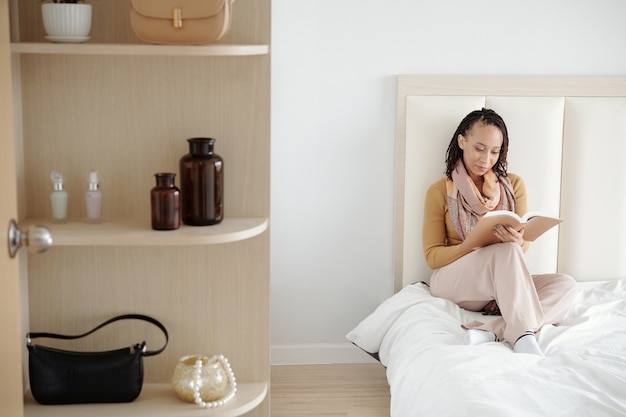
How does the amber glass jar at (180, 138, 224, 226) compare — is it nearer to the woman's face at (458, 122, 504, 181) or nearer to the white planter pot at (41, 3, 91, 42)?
the white planter pot at (41, 3, 91, 42)

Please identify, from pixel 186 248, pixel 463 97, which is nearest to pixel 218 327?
pixel 186 248

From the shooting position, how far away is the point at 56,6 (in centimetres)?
180

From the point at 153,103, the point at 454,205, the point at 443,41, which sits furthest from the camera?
the point at 443,41

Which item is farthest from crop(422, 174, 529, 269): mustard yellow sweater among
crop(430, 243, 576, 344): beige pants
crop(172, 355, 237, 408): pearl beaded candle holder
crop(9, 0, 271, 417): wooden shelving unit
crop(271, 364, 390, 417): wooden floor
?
crop(172, 355, 237, 408): pearl beaded candle holder

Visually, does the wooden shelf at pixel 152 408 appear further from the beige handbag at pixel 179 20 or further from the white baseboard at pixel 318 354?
the white baseboard at pixel 318 354

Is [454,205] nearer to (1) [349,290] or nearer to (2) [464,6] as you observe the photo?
(1) [349,290]

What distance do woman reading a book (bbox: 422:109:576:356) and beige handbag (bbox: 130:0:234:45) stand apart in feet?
4.37

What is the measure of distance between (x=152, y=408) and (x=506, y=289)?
1.29 meters

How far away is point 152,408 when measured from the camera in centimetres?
196

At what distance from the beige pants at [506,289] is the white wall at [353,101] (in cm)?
45

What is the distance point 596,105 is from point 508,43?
1.40 feet

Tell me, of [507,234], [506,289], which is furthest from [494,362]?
[507,234]

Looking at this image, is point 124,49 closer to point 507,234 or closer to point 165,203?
point 165,203

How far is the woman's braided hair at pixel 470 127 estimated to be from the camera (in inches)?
119
